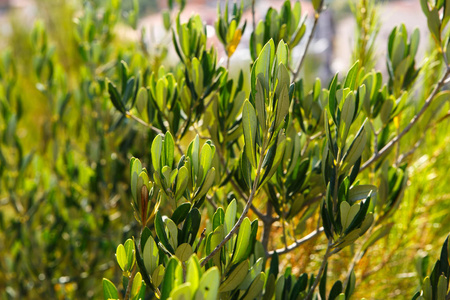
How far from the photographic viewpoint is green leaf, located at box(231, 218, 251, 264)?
1.61ft

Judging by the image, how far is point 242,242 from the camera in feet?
1.63

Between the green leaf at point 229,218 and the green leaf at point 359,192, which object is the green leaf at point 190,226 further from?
the green leaf at point 359,192

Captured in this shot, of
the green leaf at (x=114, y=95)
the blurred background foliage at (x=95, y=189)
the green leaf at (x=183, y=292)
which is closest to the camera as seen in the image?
the green leaf at (x=183, y=292)

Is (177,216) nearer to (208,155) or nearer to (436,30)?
(208,155)

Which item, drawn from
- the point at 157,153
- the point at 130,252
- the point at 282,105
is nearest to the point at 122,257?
the point at 130,252

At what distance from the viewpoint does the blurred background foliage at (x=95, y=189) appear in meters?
0.99

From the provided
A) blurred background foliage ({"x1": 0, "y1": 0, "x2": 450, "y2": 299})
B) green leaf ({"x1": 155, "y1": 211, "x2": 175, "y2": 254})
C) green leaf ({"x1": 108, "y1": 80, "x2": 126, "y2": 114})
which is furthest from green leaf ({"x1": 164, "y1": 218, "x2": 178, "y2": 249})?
blurred background foliage ({"x1": 0, "y1": 0, "x2": 450, "y2": 299})

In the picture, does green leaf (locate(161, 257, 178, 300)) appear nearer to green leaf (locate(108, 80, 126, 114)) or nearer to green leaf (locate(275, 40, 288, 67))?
green leaf (locate(275, 40, 288, 67))

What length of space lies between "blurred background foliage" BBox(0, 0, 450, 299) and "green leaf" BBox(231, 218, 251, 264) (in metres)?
0.40

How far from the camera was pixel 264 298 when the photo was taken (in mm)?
598

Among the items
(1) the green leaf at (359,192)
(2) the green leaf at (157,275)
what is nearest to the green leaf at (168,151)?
(2) the green leaf at (157,275)

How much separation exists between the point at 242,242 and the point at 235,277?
0.12ft

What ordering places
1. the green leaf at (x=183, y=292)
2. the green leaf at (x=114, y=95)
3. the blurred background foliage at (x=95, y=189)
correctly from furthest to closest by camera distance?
the blurred background foliage at (x=95, y=189) < the green leaf at (x=114, y=95) < the green leaf at (x=183, y=292)

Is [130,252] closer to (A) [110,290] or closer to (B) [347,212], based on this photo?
(A) [110,290]
